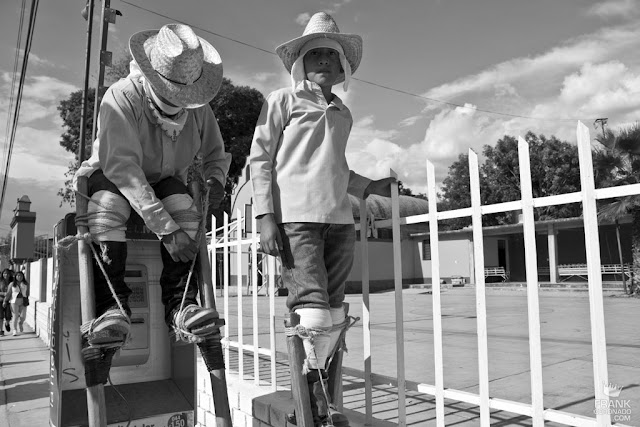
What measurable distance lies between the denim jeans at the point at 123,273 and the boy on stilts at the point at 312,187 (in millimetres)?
422

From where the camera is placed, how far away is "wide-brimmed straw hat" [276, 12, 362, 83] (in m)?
2.30

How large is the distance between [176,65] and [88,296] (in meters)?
1.06

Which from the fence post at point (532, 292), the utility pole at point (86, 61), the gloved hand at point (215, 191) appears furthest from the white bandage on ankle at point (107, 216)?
the utility pole at point (86, 61)

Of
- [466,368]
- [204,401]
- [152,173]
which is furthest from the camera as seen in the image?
[466,368]

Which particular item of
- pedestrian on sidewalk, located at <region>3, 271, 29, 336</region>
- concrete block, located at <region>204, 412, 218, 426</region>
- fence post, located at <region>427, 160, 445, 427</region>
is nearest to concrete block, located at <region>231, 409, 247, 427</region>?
concrete block, located at <region>204, 412, 218, 426</region>

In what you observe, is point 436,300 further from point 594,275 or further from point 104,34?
point 104,34

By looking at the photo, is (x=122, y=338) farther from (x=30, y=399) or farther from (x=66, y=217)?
(x=30, y=399)

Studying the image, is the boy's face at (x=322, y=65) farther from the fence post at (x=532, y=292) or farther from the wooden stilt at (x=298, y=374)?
the wooden stilt at (x=298, y=374)

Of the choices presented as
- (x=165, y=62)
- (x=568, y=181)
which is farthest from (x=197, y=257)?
(x=568, y=181)

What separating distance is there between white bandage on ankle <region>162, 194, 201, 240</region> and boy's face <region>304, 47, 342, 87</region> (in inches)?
33.2

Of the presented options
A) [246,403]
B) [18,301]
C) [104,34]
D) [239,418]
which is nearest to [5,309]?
[18,301]

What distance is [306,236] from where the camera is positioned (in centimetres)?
214

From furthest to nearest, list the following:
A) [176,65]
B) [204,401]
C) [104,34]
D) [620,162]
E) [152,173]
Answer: [620,162] → [104,34] → [204,401] → [152,173] → [176,65]

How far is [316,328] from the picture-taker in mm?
2062
